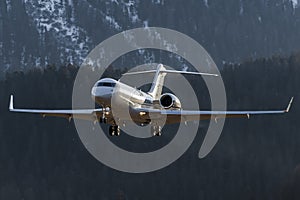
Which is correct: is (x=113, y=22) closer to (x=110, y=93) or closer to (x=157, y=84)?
(x=157, y=84)

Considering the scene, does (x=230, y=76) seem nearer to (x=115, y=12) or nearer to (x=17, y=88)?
(x=17, y=88)

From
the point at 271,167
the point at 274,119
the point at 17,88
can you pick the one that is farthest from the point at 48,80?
the point at 271,167

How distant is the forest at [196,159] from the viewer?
254 ft

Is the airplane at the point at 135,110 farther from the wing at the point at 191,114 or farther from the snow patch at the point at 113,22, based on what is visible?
the snow patch at the point at 113,22

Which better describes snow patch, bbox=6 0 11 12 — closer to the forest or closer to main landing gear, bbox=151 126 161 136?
the forest

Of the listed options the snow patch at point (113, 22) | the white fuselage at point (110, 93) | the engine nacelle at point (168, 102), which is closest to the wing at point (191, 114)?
the engine nacelle at point (168, 102)

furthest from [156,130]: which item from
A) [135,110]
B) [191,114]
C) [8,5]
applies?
[8,5]

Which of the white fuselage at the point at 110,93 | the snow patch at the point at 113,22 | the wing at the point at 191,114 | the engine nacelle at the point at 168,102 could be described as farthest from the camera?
the snow patch at the point at 113,22

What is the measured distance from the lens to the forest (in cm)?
7756

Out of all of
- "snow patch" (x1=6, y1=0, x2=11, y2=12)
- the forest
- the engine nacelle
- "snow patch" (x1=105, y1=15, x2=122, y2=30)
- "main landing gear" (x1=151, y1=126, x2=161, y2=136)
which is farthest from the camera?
"snow patch" (x1=105, y1=15, x2=122, y2=30)

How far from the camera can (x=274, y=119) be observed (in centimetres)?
9019

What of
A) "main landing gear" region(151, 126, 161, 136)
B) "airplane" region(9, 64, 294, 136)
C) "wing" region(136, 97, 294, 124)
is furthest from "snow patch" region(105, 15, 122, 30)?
"wing" region(136, 97, 294, 124)

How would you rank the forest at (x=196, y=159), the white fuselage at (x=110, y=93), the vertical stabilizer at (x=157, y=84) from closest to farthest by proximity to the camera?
the white fuselage at (x=110, y=93) → the vertical stabilizer at (x=157, y=84) → the forest at (x=196, y=159)

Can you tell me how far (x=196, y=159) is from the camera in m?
83.1
